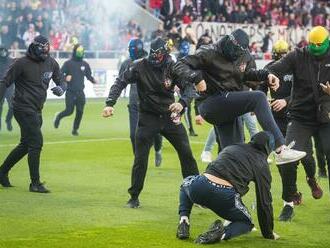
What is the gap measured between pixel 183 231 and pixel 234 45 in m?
2.22

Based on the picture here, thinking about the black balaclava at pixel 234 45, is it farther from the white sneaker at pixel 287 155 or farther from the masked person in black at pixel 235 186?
the white sneaker at pixel 287 155

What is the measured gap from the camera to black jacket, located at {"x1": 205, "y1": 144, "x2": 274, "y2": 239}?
9.74 meters

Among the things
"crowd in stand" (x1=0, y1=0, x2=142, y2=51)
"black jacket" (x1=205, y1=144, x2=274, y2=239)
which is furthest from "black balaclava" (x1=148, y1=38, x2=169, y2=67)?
"crowd in stand" (x1=0, y1=0, x2=142, y2=51)

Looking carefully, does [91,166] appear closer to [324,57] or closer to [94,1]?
[324,57]

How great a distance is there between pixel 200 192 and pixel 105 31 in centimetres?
2768

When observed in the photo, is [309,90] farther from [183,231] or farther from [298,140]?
[183,231]

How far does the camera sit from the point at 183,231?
10141 mm

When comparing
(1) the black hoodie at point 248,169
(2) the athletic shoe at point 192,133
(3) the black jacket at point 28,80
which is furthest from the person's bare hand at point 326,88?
(2) the athletic shoe at point 192,133

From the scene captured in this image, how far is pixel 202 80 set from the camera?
1009cm

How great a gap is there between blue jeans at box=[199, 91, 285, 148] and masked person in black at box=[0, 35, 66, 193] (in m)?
3.93

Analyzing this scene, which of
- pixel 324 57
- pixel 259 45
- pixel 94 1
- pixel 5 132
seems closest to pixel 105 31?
pixel 94 1

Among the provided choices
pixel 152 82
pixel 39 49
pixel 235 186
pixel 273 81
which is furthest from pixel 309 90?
pixel 39 49

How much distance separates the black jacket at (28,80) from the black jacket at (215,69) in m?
4.02

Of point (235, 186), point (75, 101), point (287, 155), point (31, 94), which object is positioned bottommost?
point (75, 101)
